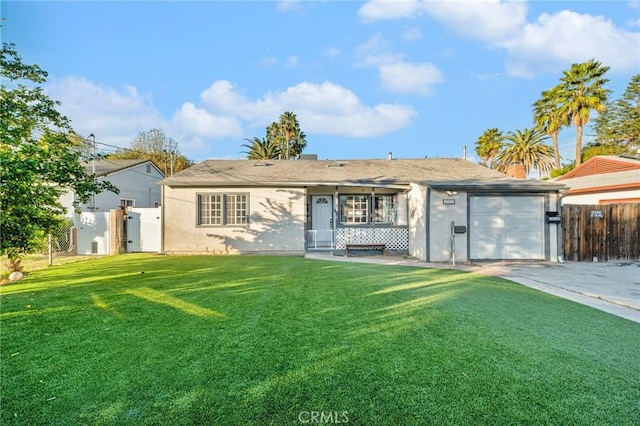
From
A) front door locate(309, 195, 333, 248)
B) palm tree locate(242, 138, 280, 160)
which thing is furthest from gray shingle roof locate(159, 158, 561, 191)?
palm tree locate(242, 138, 280, 160)

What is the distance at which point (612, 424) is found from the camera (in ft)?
6.90

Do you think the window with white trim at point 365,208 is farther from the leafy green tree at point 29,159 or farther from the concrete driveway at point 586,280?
the leafy green tree at point 29,159

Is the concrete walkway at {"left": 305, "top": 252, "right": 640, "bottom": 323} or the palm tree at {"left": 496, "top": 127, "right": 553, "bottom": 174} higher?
the palm tree at {"left": 496, "top": 127, "right": 553, "bottom": 174}

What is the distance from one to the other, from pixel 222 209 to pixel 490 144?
33.2 m

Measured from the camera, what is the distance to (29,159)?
4.25 m

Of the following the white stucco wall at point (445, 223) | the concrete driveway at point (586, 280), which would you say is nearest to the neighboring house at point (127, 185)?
the white stucco wall at point (445, 223)

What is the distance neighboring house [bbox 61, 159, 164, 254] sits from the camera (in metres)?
12.7

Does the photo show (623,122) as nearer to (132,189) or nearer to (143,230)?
(143,230)

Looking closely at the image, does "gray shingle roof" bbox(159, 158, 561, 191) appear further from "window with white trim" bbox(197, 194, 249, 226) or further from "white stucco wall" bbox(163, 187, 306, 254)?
"window with white trim" bbox(197, 194, 249, 226)

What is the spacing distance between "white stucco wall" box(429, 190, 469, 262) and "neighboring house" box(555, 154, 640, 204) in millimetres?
5706

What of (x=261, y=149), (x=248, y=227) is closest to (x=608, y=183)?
(x=248, y=227)

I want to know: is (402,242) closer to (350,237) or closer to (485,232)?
(350,237)

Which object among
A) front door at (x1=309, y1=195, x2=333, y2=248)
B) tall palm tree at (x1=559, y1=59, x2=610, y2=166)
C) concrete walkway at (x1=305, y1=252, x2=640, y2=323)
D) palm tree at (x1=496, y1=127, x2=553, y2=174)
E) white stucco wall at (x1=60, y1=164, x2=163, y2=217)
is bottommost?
concrete walkway at (x1=305, y1=252, x2=640, y2=323)

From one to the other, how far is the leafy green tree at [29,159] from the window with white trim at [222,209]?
19.2 feet
